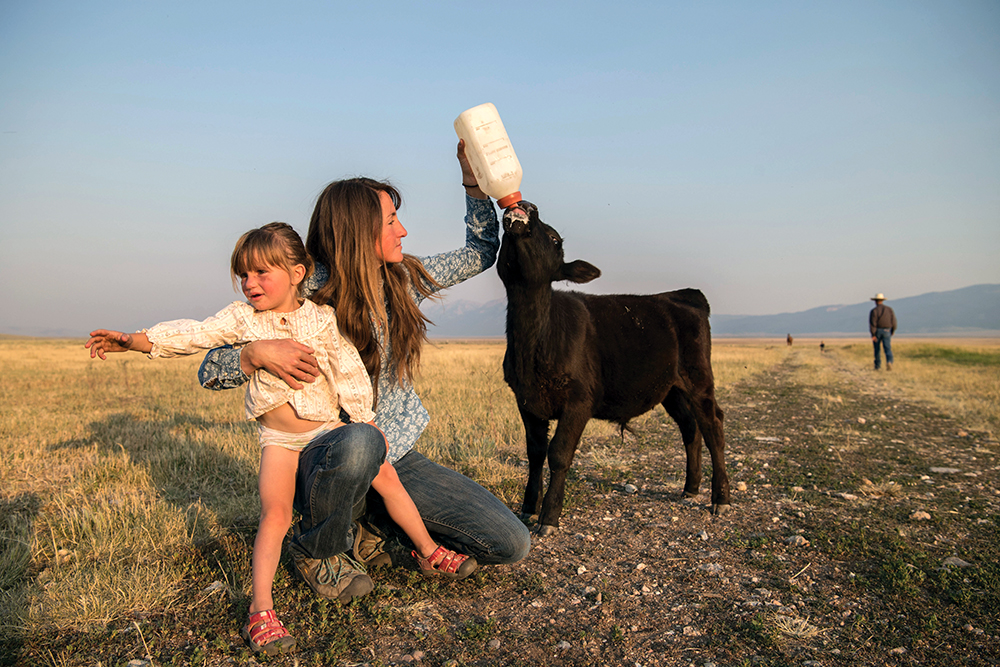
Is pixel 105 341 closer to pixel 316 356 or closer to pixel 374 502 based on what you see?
pixel 316 356

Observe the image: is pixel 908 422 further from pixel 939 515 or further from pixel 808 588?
pixel 808 588

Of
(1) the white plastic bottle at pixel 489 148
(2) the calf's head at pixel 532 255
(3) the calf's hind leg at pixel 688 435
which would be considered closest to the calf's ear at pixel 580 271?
(2) the calf's head at pixel 532 255

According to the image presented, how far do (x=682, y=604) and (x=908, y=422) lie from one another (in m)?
7.47

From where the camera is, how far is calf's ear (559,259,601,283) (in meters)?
4.24

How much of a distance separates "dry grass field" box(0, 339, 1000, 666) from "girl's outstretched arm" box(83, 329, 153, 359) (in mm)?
1169

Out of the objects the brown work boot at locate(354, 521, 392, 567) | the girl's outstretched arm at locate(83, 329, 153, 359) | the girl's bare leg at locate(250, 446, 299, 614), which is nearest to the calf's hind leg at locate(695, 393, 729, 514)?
the brown work boot at locate(354, 521, 392, 567)

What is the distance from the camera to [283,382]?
281cm

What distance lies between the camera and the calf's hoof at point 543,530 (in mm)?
3930

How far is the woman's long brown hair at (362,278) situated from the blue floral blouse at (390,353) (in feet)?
0.34

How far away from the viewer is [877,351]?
20.2m

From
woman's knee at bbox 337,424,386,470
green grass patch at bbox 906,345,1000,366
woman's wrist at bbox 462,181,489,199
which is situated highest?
woman's wrist at bbox 462,181,489,199

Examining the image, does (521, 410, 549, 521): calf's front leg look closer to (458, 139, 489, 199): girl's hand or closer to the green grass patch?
(458, 139, 489, 199): girl's hand

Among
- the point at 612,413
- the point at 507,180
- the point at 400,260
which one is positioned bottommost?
the point at 612,413

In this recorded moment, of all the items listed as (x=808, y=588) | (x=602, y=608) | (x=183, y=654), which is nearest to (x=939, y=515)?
(x=808, y=588)
